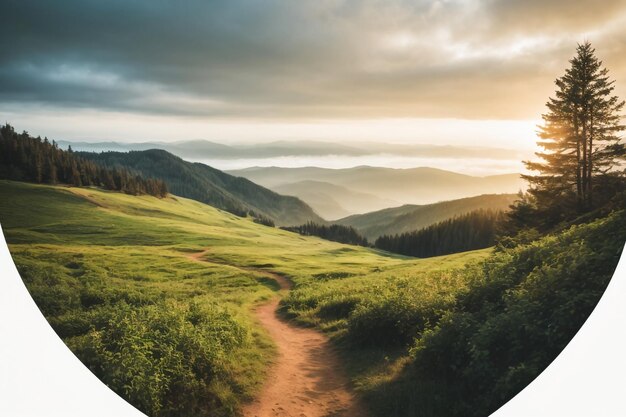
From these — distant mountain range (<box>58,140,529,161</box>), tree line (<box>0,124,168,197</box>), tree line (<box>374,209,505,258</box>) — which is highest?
distant mountain range (<box>58,140,529,161</box>)

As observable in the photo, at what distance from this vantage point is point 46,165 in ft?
18.6

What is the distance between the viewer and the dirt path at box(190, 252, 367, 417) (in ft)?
19.5

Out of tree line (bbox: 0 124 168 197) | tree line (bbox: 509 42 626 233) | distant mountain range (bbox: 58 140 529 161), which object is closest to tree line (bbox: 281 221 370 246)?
distant mountain range (bbox: 58 140 529 161)

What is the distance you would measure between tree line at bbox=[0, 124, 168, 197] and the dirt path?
2295 millimetres

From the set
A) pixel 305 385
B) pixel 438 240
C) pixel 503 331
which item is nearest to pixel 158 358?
pixel 305 385

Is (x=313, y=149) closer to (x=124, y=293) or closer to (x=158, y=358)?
(x=124, y=293)

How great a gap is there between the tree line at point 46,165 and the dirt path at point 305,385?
7.53ft

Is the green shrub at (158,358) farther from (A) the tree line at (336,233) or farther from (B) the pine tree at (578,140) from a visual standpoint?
(A) the tree line at (336,233)

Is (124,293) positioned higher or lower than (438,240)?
higher

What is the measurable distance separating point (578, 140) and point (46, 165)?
6.87m

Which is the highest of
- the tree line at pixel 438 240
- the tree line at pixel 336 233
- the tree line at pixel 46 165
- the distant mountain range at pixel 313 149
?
the distant mountain range at pixel 313 149

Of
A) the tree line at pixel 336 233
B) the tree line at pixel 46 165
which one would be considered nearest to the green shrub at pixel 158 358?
the tree line at pixel 46 165

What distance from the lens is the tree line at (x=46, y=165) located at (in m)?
5.19

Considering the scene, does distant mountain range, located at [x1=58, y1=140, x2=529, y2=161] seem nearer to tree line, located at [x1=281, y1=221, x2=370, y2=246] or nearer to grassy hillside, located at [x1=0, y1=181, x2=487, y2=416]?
grassy hillside, located at [x1=0, y1=181, x2=487, y2=416]
